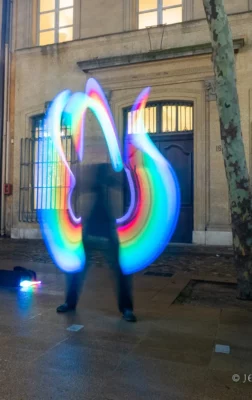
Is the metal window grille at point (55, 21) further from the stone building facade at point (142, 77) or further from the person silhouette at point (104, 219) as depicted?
the person silhouette at point (104, 219)

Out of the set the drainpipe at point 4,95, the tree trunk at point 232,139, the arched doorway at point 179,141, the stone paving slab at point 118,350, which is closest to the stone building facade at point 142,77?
the arched doorway at point 179,141

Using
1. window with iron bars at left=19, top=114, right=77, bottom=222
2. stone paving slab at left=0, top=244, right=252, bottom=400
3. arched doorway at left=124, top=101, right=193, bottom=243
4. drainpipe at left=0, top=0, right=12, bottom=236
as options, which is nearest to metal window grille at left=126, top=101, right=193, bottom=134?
arched doorway at left=124, top=101, right=193, bottom=243

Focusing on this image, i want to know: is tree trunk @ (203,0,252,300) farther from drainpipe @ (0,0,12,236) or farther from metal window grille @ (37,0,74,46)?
drainpipe @ (0,0,12,236)

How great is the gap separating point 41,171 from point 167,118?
463 cm

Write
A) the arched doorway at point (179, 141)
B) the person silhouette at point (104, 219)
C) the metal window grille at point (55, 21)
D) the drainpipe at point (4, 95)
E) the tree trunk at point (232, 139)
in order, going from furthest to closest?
1. the drainpipe at point (4, 95)
2. the metal window grille at point (55, 21)
3. the arched doorway at point (179, 141)
4. the tree trunk at point (232, 139)
5. the person silhouette at point (104, 219)

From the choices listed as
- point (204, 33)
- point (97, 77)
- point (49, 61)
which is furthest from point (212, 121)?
point (49, 61)

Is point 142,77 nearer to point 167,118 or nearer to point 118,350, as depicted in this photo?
point 167,118

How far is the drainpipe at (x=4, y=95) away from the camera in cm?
1370

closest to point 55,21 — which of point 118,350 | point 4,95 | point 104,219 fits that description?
point 4,95

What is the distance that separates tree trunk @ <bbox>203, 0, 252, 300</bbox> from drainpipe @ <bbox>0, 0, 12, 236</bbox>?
9877 mm

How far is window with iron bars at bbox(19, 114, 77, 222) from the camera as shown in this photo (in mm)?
13070

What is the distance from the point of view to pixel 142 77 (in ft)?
39.0

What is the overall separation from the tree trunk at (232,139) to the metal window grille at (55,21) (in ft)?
29.1

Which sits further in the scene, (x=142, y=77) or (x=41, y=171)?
(x=41, y=171)
